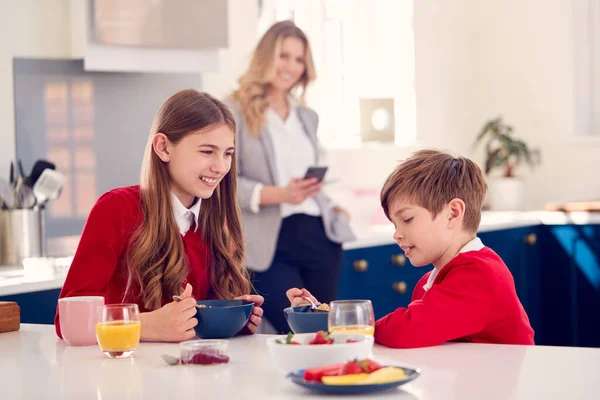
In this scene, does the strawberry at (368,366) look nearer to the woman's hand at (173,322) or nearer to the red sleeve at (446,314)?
the red sleeve at (446,314)

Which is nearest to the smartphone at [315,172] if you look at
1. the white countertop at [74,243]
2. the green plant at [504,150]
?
the white countertop at [74,243]

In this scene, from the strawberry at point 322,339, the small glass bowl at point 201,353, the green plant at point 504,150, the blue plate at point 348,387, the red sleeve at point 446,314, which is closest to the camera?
the blue plate at point 348,387

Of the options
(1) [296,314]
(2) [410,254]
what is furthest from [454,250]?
(1) [296,314]

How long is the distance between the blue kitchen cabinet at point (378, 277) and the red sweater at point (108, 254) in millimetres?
1825

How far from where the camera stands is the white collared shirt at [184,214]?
6.98ft

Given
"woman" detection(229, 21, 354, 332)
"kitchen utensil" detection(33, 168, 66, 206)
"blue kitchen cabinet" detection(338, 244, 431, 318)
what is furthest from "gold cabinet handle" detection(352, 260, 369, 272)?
"kitchen utensil" detection(33, 168, 66, 206)

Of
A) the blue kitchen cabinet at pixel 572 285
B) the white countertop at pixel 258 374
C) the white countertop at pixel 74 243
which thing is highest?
the white countertop at pixel 258 374

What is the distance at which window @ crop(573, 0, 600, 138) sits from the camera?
5.36 m

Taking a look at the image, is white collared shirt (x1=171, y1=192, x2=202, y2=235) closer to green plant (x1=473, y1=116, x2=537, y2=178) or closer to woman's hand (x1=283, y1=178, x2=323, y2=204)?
woman's hand (x1=283, y1=178, x2=323, y2=204)

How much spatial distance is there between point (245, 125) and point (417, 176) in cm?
150

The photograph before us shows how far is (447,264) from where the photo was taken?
1.90 m

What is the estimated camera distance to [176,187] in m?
2.17

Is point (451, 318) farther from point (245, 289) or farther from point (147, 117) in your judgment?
point (147, 117)

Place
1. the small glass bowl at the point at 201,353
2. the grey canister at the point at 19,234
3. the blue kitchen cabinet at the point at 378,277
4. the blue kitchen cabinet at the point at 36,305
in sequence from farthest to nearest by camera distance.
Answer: the blue kitchen cabinet at the point at 378,277 → the grey canister at the point at 19,234 → the blue kitchen cabinet at the point at 36,305 → the small glass bowl at the point at 201,353
